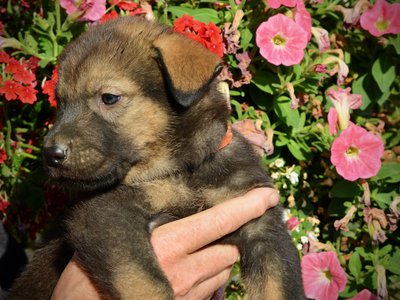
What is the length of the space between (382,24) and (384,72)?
1.00 ft

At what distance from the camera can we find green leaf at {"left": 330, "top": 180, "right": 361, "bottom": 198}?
3.29m

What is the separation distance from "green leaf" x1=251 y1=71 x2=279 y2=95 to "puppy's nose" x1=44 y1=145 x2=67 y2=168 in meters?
1.48

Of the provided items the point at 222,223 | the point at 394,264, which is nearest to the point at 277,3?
the point at 222,223

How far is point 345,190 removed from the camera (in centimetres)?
332

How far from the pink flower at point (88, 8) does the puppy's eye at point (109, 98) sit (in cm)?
89

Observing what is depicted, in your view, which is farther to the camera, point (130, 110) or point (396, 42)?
point (396, 42)

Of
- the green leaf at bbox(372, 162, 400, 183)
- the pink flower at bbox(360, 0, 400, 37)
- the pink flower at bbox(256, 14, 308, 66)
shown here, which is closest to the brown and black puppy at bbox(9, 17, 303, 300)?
the pink flower at bbox(256, 14, 308, 66)

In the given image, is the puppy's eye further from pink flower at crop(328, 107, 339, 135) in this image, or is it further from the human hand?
pink flower at crop(328, 107, 339, 135)

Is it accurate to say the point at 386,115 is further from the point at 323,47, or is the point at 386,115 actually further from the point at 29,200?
the point at 29,200

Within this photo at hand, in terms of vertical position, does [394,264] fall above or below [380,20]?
below

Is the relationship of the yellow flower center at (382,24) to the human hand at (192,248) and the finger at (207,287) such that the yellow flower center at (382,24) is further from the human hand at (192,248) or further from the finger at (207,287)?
the finger at (207,287)

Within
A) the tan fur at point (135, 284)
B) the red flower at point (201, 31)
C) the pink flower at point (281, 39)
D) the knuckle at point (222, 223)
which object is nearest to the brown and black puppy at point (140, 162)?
the tan fur at point (135, 284)

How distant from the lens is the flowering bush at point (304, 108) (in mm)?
3145

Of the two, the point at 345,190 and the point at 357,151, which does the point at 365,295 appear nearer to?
the point at 345,190
